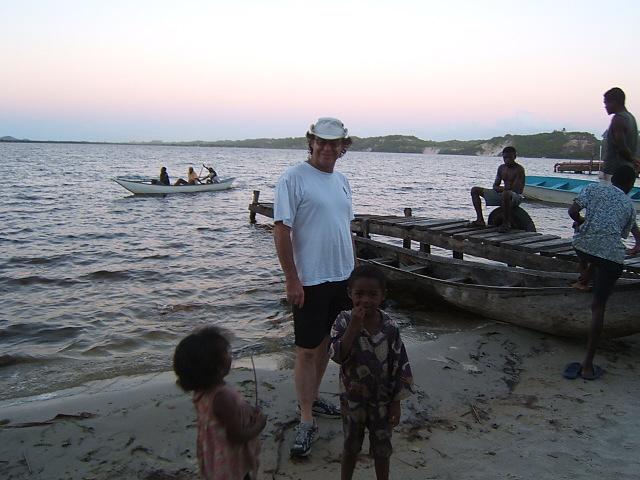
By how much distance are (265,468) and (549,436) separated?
7.10 feet

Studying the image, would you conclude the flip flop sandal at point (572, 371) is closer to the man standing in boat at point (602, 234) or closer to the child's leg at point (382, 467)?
the man standing in boat at point (602, 234)

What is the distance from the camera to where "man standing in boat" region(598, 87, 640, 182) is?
5422mm

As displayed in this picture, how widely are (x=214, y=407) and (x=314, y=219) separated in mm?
1668

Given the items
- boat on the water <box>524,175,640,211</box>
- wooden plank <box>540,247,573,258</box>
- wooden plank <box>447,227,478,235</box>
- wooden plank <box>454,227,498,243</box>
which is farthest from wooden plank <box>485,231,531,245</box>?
boat on the water <box>524,175,640,211</box>

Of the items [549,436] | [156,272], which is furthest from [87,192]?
[549,436]

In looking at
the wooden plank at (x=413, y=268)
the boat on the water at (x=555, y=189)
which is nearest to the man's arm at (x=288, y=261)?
the wooden plank at (x=413, y=268)

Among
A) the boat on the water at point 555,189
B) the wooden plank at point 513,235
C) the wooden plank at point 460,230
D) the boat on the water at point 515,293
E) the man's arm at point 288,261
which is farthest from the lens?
the boat on the water at point 555,189

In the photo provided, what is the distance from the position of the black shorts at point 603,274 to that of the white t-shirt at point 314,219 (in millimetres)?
2527

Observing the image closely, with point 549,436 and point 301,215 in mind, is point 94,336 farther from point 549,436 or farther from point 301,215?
point 549,436

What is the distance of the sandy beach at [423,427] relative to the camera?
353 cm

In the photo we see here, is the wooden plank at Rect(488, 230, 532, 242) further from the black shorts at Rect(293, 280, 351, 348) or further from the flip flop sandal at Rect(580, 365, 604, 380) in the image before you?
the black shorts at Rect(293, 280, 351, 348)

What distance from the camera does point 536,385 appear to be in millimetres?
4984

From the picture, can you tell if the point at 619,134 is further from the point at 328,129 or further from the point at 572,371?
the point at 328,129

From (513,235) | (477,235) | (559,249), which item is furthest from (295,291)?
(513,235)
